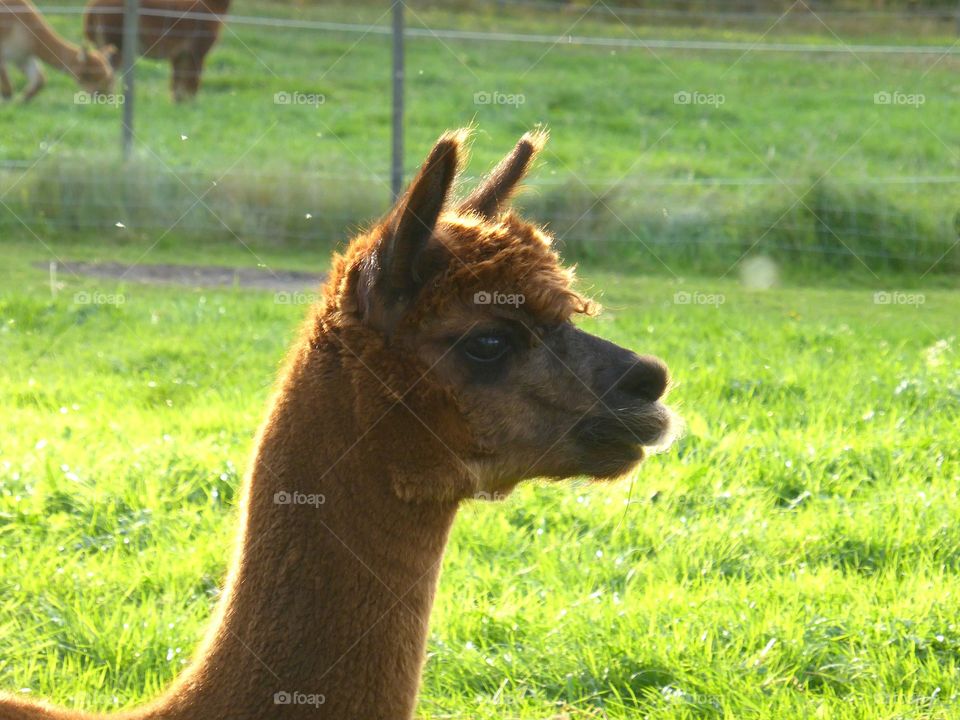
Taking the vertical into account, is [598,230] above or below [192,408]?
above

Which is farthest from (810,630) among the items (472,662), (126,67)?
(126,67)

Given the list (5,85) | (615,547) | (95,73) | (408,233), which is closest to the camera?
(408,233)

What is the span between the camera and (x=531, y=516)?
450 cm

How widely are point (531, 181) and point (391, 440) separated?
7.71m

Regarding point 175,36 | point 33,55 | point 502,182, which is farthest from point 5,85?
point 502,182

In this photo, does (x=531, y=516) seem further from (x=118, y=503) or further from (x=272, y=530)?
(x=272, y=530)

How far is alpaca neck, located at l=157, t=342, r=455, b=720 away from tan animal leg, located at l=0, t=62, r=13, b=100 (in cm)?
1484

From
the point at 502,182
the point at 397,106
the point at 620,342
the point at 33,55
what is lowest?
the point at 620,342

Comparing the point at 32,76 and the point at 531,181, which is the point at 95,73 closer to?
the point at 32,76

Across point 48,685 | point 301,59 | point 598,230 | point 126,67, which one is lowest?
point 48,685

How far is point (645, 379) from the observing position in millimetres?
2529

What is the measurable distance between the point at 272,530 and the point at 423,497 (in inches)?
11.8

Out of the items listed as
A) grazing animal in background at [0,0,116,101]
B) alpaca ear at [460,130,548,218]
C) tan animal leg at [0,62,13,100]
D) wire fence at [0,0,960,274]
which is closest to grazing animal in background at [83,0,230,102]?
wire fence at [0,0,960,274]

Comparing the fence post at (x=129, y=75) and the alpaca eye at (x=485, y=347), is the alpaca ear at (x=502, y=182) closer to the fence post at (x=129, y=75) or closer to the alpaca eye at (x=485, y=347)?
the alpaca eye at (x=485, y=347)
